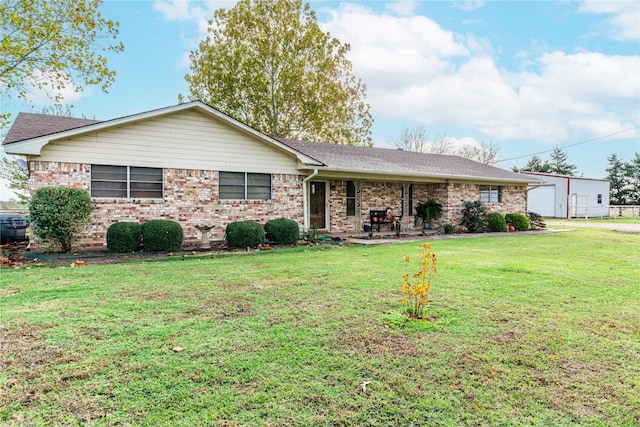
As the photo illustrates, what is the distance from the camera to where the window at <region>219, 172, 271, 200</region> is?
1168 centimetres

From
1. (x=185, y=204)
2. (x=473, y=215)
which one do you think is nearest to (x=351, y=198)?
(x=473, y=215)

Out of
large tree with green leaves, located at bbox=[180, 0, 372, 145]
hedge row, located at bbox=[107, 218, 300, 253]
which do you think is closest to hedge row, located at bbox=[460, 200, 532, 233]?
hedge row, located at bbox=[107, 218, 300, 253]

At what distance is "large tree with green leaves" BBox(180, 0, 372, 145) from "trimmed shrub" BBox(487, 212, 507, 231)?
43.0 ft

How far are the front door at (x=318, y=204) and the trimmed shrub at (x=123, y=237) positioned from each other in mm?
6955

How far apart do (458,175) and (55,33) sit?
1636 centimetres

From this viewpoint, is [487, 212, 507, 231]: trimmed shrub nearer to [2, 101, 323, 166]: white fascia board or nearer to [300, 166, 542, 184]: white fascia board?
[300, 166, 542, 184]: white fascia board

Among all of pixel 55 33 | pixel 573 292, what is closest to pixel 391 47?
pixel 55 33

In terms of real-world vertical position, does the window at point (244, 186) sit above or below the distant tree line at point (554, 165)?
below

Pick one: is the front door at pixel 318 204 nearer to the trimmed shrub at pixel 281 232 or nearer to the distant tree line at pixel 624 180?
the trimmed shrub at pixel 281 232

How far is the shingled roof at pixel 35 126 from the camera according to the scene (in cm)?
936

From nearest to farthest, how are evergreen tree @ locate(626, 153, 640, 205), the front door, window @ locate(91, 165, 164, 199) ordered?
window @ locate(91, 165, 164, 199), the front door, evergreen tree @ locate(626, 153, 640, 205)

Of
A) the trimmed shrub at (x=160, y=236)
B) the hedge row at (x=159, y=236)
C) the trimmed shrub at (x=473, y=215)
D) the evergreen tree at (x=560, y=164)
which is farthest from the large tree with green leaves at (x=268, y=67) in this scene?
the evergreen tree at (x=560, y=164)

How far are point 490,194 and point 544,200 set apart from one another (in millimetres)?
15662

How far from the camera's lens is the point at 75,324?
3859mm
